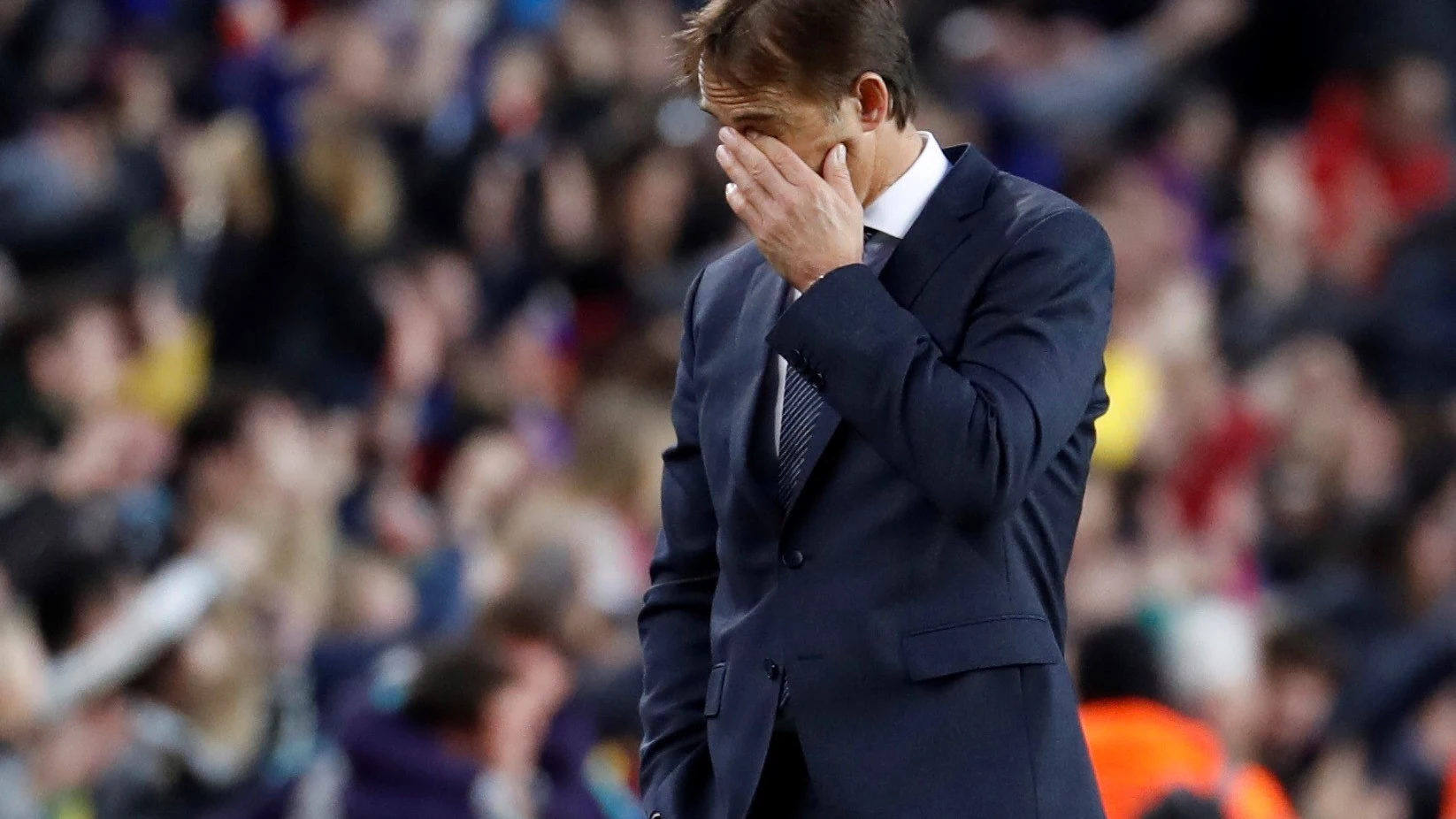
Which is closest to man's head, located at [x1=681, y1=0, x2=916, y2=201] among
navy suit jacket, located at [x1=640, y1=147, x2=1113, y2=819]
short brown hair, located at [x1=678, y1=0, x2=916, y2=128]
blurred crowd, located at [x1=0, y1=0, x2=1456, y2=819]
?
short brown hair, located at [x1=678, y1=0, x2=916, y2=128]

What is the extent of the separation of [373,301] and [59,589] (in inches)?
80.8

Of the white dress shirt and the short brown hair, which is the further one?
the white dress shirt

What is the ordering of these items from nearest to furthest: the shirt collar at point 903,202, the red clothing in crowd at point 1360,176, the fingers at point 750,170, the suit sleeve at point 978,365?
the suit sleeve at point 978,365
the fingers at point 750,170
the shirt collar at point 903,202
the red clothing in crowd at point 1360,176

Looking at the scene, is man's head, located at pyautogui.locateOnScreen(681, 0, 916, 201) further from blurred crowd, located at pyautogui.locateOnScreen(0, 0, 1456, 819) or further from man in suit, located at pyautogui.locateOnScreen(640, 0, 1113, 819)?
blurred crowd, located at pyautogui.locateOnScreen(0, 0, 1456, 819)

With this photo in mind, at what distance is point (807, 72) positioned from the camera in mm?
2279

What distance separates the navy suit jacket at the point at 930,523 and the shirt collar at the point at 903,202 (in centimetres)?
2

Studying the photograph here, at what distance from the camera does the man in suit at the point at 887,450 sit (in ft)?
7.20

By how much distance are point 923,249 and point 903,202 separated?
0.08 metres

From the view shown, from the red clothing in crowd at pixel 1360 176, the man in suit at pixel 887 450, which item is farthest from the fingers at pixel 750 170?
the red clothing in crowd at pixel 1360 176

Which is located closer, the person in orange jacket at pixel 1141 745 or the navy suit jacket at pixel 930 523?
the navy suit jacket at pixel 930 523

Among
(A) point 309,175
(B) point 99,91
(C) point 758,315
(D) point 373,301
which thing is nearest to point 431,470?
(D) point 373,301

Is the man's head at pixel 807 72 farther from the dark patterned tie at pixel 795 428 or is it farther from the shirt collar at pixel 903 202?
→ the dark patterned tie at pixel 795 428

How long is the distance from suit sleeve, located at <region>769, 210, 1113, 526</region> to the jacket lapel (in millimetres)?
62

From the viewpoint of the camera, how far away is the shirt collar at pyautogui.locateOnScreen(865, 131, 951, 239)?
2389mm
